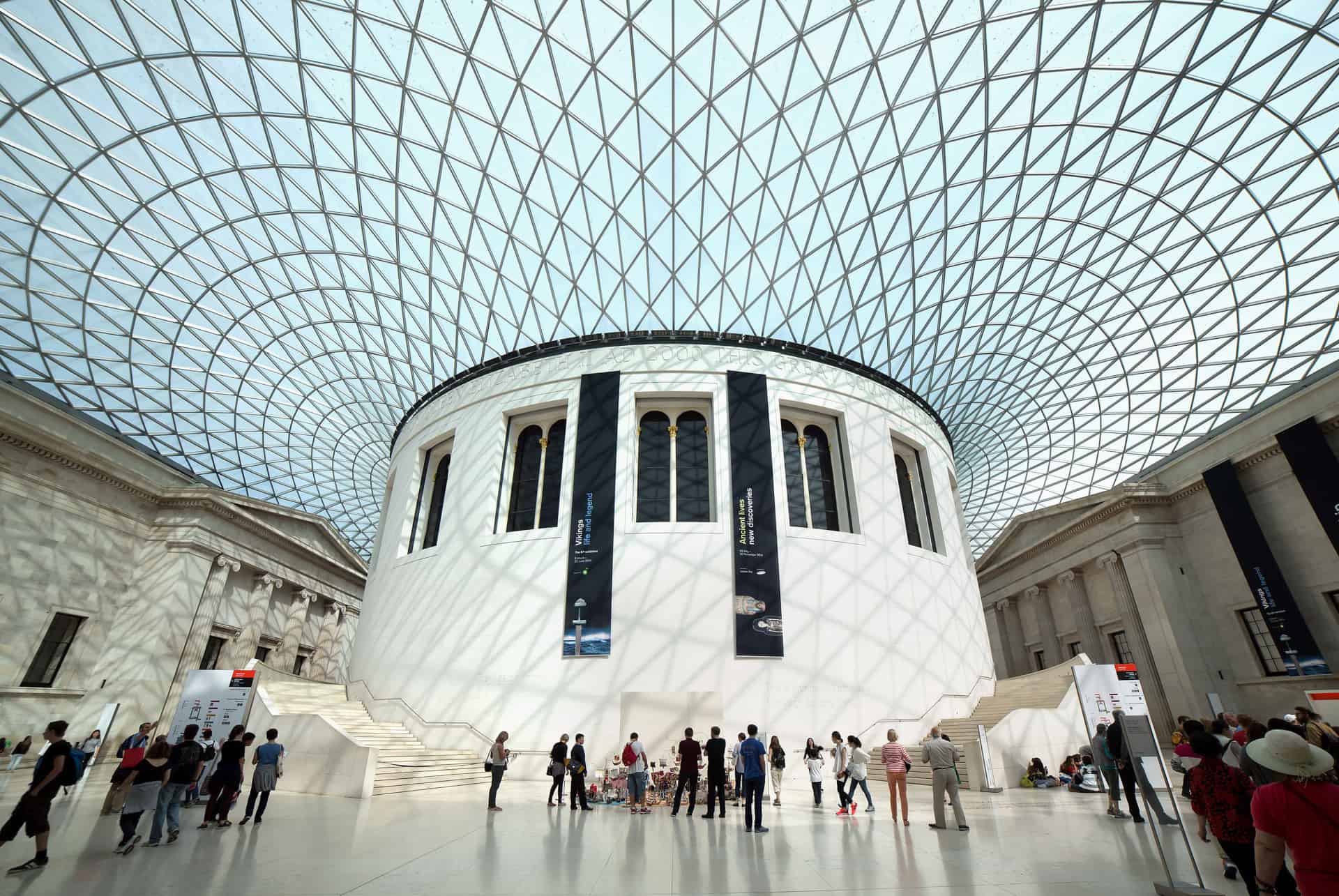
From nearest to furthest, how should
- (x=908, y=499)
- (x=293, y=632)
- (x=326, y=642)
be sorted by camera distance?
(x=908, y=499)
(x=293, y=632)
(x=326, y=642)

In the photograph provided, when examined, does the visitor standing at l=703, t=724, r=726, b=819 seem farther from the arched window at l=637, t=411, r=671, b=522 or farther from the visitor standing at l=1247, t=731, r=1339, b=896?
the arched window at l=637, t=411, r=671, b=522

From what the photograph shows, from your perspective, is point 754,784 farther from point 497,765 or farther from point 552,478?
point 552,478

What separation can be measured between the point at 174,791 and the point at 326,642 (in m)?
41.6

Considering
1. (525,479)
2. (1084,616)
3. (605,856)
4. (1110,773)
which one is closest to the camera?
(605,856)

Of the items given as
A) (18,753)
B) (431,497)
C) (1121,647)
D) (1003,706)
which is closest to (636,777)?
(1003,706)

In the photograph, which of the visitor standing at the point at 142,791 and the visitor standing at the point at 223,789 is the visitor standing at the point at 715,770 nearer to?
the visitor standing at the point at 223,789

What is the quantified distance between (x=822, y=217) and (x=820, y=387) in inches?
296

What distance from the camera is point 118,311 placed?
2748cm

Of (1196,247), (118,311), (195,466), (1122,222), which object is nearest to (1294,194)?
(1196,247)

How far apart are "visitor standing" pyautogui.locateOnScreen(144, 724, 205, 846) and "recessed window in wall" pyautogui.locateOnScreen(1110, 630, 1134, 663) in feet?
133

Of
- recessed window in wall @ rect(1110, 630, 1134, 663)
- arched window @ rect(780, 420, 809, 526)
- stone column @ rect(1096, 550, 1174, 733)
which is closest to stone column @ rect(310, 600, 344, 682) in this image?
arched window @ rect(780, 420, 809, 526)

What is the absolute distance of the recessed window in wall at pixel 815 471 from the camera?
2511cm

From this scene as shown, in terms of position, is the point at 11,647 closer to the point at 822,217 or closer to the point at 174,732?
the point at 174,732

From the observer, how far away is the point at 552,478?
26156mm
